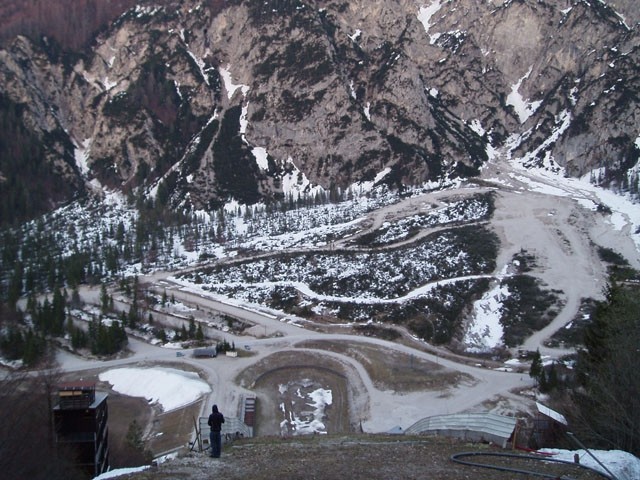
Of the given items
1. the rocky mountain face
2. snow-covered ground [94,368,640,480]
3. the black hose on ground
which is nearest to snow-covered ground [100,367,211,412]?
snow-covered ground [94,368,640,480]

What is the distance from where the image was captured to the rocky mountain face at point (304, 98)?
13075 cm

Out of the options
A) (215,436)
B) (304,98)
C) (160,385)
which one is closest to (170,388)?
(160,385)

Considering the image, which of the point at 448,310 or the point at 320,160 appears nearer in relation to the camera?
the point at 448,310

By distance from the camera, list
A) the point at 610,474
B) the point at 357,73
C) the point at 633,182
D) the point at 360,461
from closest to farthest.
→ the point at 610,474 → the point at 360,461 → the point at 633,182 → the point at 357,73

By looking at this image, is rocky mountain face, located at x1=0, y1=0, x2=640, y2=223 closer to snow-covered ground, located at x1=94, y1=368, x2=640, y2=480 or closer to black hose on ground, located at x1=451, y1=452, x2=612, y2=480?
snow-covered ground, located at x1=94, y1=368, x2=640, y2=480

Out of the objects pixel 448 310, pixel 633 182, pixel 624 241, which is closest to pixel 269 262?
pixel 448 310

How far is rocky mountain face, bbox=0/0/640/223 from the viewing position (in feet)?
429

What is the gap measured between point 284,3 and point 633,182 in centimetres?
10156

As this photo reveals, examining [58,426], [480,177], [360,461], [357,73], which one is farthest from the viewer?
[357,73]

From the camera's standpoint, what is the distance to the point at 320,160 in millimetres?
135500

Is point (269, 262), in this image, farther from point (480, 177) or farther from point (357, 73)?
point (357, 73)

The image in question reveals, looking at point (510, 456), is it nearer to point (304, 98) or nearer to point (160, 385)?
point (160, 385)

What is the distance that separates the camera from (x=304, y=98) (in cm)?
14075

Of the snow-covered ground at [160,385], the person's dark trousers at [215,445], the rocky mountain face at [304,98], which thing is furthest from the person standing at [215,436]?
the rocky mountain face at [304,98]
